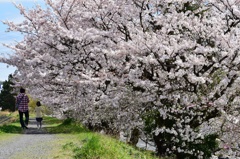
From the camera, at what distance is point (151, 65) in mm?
14148

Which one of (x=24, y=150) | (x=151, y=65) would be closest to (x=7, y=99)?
(x=151, y=65)

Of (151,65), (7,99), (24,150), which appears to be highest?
(7,99)

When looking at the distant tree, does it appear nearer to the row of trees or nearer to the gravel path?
the row of trees

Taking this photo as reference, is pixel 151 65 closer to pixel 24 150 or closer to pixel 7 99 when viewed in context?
pixel 24 150

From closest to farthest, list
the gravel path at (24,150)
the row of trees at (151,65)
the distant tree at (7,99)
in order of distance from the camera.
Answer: the gravel path at (24,150)
the row of trees at (151,65)
the distant tree at (7,99)

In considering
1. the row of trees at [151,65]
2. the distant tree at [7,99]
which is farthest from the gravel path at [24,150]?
the distant tree at [7,99]

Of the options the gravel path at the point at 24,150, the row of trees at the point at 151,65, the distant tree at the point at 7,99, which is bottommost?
the gravel path at the point at 24,150

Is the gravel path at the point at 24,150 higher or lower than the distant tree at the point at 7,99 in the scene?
lower

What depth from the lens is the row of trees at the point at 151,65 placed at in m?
13.7

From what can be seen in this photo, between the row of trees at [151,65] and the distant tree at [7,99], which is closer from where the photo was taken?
the row of trees at [151,65]

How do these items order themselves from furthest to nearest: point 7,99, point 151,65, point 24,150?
point 7,99 → point 151,65 → point 24,150

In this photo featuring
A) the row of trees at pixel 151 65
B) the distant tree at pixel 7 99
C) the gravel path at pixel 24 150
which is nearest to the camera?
the gravel path at pixel 24 150

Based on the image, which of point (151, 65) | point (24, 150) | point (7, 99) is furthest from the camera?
point (7, 99)

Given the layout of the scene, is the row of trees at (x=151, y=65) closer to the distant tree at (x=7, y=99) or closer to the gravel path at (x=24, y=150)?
the gravel path at (x=24, y=150)
